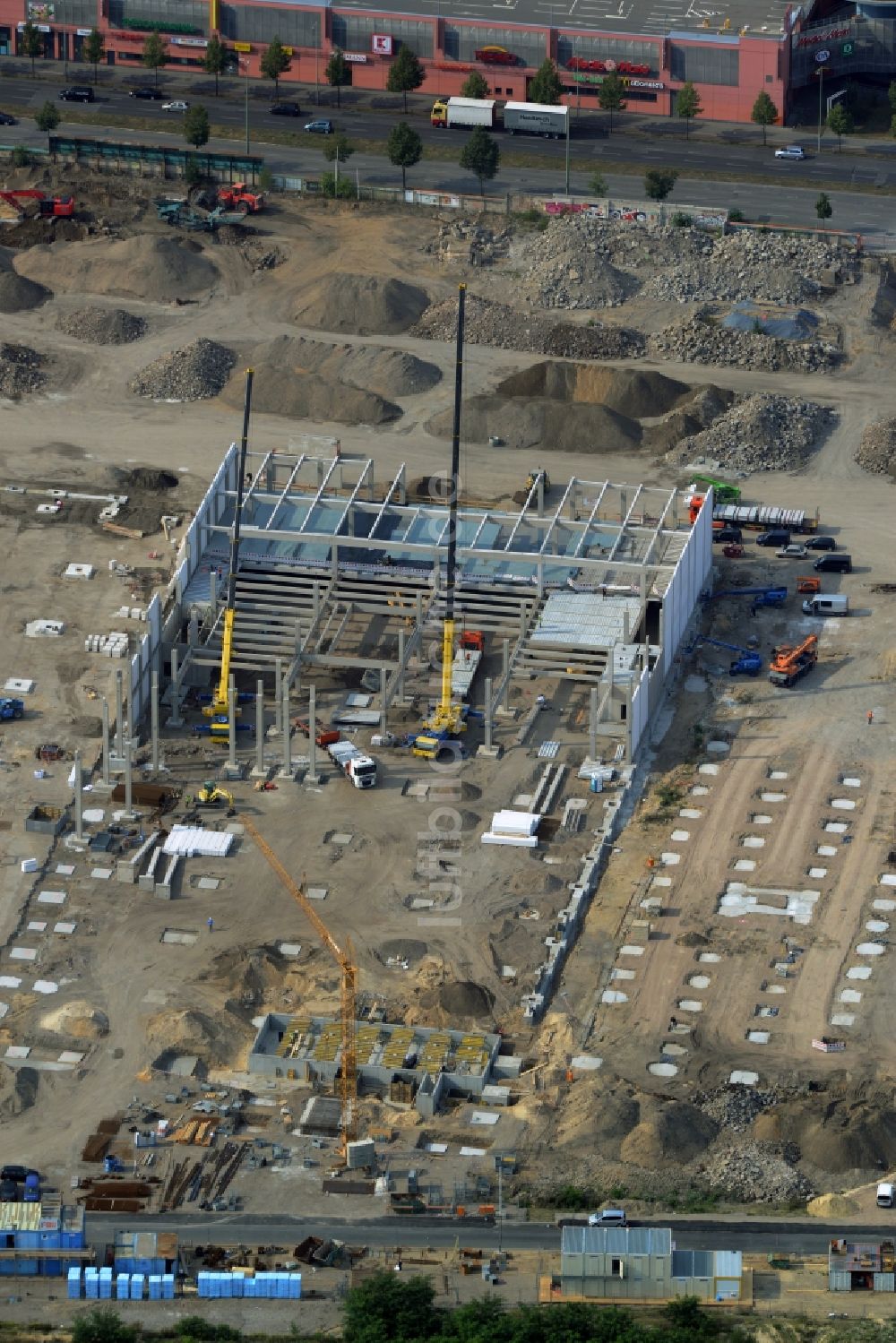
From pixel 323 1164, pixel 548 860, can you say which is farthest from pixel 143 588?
pixel 323 1164

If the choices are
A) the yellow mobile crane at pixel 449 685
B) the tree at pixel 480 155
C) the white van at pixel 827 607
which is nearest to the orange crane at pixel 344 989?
the yellow mobile crane at pixel 449 685

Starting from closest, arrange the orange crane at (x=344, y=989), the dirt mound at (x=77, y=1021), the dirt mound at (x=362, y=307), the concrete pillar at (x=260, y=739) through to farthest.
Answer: the orange crane at (x=344, y=989)
the dirt mound at (x=77, y=1021)
the concrete pillar at (x=260, y=739)
the dirt mound at (x=362, y=307)

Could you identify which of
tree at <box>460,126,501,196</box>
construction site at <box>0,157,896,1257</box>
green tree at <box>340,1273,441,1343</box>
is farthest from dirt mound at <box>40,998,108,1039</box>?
tree at <box>460,126,501,196</box>

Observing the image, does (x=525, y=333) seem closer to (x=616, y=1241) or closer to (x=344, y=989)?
(x=344, y=989)

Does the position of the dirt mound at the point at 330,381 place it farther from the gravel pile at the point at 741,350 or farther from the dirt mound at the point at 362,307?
the gravel pile at the point at 741,350

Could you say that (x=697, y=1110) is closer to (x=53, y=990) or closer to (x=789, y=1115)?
(x=789, y=1115)

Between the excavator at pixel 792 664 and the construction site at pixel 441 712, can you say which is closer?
the construction site at pixel 441 712
